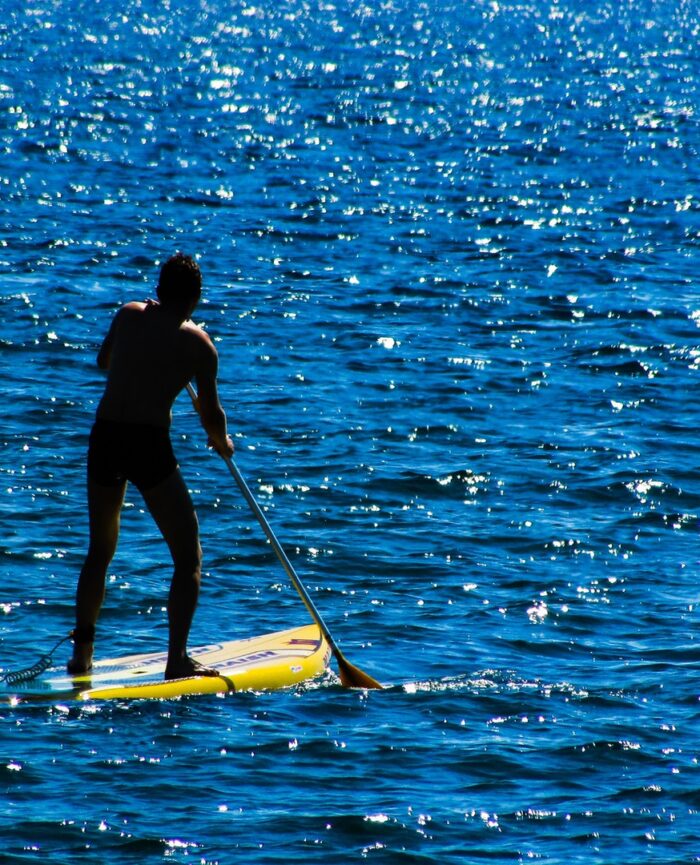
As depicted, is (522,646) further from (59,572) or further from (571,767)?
(59,572)

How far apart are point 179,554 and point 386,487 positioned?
4.51 m

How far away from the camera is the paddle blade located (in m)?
8.91

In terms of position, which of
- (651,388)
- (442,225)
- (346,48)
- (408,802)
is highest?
(346,48)

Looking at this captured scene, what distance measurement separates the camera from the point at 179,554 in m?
8.52

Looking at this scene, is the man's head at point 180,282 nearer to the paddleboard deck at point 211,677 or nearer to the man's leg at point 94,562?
the man's leg at point 94,562

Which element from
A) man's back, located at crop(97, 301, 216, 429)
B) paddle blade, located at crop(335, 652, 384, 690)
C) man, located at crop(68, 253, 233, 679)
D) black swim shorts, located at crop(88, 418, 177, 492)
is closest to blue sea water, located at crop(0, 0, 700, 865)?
paddle blade, located at crop(335, 652, 384, 690)

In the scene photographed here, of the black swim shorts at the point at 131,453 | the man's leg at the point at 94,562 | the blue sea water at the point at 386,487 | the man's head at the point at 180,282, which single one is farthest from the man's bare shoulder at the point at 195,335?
the blue sea water at the point at 386,487

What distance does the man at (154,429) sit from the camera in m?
8.16

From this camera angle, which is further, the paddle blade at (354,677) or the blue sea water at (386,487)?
the paddle blade at (354,677)

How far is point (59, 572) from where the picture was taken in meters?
10.6

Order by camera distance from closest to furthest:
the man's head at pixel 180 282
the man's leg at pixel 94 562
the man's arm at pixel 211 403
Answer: the man's head at pixel 180 282
the man's arm at pixel 211 403
the man's leg at pixel 94 562

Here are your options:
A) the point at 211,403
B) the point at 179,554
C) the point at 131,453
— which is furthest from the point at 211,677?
the point at 211,403

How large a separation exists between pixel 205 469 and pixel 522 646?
13.6 ft

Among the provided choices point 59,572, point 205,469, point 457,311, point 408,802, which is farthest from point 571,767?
point 457,311
